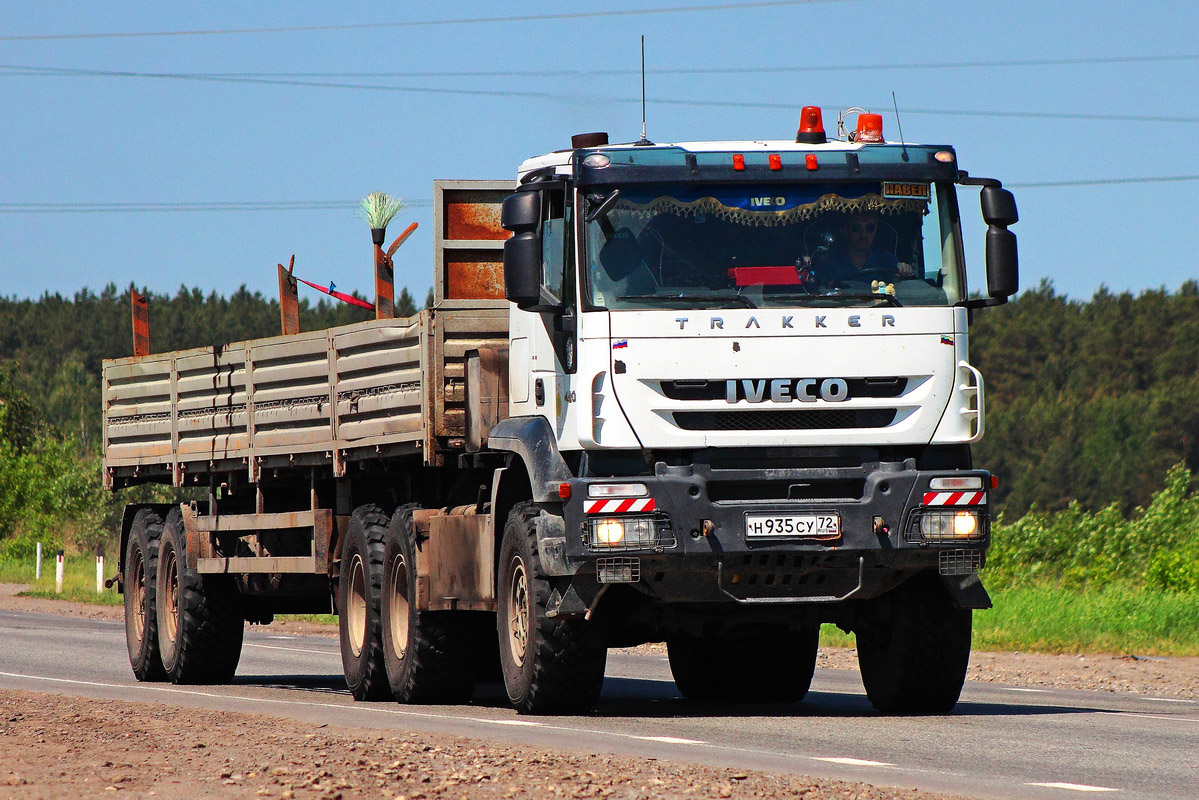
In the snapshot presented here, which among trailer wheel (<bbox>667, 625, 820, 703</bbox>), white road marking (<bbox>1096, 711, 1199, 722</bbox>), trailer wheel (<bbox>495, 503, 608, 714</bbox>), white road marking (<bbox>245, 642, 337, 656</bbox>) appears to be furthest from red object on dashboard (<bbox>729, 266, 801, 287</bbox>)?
white road marking (<bbox>245, 642, 337, 656</bbox>)

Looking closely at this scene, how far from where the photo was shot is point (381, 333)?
14.5 m

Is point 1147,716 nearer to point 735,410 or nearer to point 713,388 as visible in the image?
point 735,410

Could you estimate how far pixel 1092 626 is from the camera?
75.6ft

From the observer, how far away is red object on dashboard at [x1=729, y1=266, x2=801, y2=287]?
38.6 feet

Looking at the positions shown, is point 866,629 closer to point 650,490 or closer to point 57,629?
point 650,490

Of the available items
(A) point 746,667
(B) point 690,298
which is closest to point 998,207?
(B) point 690,298

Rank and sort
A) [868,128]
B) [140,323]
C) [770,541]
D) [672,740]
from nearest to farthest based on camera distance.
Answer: [672,740] → [770,541] → [868,128] → [140,323]

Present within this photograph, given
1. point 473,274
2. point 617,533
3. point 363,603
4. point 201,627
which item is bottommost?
point 201,627

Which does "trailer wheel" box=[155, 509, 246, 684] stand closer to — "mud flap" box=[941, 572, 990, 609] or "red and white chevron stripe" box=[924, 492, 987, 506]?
"mud flap" box=[941, 572, 990, 609]

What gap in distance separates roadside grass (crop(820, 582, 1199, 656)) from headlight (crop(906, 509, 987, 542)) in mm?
10250

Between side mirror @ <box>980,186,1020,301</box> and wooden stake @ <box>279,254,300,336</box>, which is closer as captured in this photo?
side mirror @ <box>980,186,1020,301</box>

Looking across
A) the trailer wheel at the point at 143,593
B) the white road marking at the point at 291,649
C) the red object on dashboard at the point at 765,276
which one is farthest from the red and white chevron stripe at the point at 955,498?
the white road marking at the point at 291,649

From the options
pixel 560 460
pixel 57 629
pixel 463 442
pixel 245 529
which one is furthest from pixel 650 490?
pixel 57 629

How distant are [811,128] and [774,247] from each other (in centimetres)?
106
